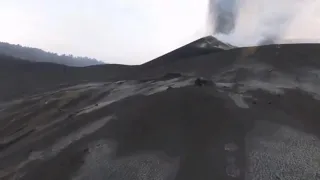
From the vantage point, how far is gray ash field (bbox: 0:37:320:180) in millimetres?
9531

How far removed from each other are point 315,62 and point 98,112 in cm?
1013

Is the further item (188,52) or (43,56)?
(43,56)

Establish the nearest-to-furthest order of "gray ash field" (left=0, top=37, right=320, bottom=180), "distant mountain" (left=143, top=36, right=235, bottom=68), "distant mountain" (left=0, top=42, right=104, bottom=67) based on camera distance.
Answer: "gray ash field" (left=0, top=37, right=320, bottom=180)
"distant mountain" (left=143, top=36, right=235, bottom=68)
"distant mountain" (left=0, top=42, right=104, bottom=67)

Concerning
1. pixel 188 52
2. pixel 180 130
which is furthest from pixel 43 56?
pixel 180 130

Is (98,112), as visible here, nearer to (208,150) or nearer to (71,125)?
(71,125)

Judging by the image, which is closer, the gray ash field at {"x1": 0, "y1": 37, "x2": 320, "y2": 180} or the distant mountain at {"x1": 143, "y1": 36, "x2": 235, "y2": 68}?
the gray ash field at {"x1": 0, "y1": 37, "x2": 320, "y2": 180}

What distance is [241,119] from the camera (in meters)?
11.6

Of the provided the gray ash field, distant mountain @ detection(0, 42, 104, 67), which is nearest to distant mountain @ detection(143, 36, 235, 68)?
the gray ash field

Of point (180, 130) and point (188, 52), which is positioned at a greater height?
point (188, 52)

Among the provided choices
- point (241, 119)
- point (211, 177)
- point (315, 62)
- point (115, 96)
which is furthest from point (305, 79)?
point (211, 177)

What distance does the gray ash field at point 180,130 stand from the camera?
9.53 metres

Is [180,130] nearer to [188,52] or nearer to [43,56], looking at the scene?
[188,52]

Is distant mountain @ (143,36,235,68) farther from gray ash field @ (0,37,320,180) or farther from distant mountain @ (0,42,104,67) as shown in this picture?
distant mountain @ (0,42,104,67)

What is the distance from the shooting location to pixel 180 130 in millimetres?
11289
